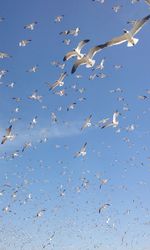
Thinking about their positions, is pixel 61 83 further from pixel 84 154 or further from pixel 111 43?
pixel 111 43

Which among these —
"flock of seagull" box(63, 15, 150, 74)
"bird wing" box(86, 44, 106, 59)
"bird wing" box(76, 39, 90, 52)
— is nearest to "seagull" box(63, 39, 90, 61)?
"bird wing" box(76, 39, 90, 52)

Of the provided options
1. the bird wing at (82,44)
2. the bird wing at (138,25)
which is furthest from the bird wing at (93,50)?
the bird wing at (82,44)

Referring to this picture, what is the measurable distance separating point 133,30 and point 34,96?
96.1 ft

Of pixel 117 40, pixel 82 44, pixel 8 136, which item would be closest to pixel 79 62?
pixel 117 40

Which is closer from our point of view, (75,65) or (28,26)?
(75,65)

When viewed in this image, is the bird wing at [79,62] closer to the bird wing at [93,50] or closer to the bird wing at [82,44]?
the bird wing at [93,50]

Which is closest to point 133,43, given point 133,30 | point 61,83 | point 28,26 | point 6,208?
point 133,30

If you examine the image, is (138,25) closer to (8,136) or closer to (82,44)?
(82,44)

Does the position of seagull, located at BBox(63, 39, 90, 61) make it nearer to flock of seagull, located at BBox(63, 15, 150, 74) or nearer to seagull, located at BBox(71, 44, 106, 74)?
flock of seagull, located at BBox(63, 15, 150, 74)

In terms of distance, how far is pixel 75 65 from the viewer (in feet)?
78.8

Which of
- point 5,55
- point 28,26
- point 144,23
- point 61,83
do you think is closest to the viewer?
point 144,23

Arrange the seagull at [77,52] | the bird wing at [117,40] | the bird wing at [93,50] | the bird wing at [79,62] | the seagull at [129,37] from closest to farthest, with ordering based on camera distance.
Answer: the seagull at [129,37] → the bird wing at [117,40] → the bird wing at [93,50] → the bird wing at [79,62] → the seagull at [77,52]

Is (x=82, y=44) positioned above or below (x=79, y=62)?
above

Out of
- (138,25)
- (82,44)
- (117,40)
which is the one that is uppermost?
(82,44)
